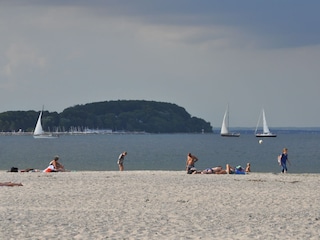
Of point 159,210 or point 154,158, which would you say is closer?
point 159,210

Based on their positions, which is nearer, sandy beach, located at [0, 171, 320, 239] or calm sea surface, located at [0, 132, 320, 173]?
sandy beach, located at [0, 171, 320, 239]

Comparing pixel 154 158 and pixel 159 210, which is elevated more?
pixel 154 158

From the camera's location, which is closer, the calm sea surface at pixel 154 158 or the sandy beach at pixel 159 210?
the sandy beach at pixel 159 210

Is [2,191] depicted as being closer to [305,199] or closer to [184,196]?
[184,196]

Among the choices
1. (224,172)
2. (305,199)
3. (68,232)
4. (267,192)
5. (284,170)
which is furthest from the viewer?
(284,170)

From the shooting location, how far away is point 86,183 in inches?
974

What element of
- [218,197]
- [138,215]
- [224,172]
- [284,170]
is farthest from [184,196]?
[284,170]

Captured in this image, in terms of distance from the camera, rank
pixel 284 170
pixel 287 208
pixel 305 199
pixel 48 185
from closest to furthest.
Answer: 1. pixel 287 208
2. pixel 305 199
3. pixel 48 185
4. pixel 284 170

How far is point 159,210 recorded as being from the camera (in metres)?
17.0

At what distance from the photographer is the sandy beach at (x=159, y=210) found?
531 inches

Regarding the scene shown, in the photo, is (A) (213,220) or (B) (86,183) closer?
(A) (213,220)

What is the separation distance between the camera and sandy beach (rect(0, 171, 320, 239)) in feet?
44.3

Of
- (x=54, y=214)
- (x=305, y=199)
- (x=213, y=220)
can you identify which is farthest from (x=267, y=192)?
(x=54, y=214)

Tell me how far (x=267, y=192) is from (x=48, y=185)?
25.6 ft
